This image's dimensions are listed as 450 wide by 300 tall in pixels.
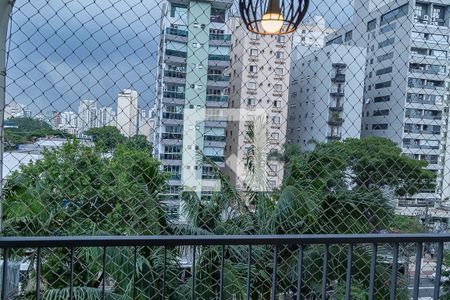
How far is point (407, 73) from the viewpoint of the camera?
2.23 metres

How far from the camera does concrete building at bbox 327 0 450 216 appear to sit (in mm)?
2203

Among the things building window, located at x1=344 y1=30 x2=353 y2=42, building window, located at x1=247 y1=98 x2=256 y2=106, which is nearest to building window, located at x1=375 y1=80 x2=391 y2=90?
building window, located at x1=344 y1=30 x2=353 y2=42

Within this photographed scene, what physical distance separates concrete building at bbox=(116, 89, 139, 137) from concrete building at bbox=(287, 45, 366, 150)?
2.89 ft

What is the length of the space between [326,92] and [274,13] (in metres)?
0.93

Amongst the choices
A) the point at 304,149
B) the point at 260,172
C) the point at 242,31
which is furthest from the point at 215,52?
the point at 260,172

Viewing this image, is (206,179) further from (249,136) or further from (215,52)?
(215,52)

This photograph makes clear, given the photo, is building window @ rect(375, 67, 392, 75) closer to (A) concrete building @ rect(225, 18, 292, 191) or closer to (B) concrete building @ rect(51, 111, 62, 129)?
(A) concrete building @ rect(225, 18, 292, 191)

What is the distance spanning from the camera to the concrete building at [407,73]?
2203mm

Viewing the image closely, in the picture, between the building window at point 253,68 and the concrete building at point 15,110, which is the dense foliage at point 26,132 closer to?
the concrete building at point 15,110

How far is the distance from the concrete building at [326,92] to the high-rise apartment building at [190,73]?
471 millimetres

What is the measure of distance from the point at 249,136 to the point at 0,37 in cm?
Result: 162

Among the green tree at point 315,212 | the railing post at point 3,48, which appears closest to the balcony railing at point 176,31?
the railing post at point 3,48

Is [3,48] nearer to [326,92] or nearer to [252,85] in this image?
[252,85]

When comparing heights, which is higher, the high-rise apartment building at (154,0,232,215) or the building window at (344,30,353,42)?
the building window at (344,30,353,42)
